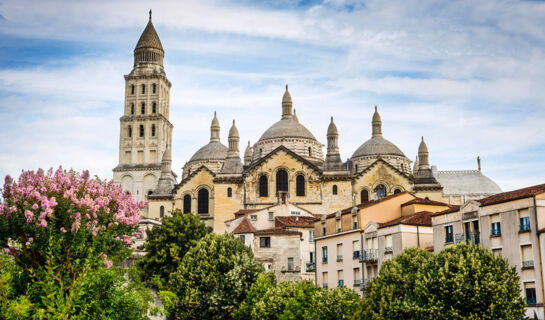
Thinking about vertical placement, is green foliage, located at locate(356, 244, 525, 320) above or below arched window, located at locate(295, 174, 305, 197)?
below

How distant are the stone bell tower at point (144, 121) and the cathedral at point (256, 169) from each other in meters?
0.16

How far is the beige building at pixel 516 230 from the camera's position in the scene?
29078 mm

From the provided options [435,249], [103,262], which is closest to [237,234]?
[435,249]

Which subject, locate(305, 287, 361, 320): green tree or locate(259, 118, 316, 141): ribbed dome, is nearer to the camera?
locate(305, 287, 361, 320): green tree

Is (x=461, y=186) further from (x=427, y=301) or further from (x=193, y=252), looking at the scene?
(x=427, y=301)

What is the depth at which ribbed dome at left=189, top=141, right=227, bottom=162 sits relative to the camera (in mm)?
97531

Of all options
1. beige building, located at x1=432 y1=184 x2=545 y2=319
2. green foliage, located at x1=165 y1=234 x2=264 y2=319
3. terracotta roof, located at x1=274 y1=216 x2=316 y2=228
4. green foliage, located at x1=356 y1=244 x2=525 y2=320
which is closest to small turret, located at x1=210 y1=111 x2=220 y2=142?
terracotta roof, located at x1=274 y1=216 x2=316 y2=228

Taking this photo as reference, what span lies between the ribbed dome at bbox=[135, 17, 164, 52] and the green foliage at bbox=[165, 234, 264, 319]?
68515 millimetres

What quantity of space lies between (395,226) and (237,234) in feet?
71.2

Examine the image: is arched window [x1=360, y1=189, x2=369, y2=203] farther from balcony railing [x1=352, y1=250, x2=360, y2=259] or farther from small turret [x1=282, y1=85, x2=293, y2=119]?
balcony railing [x1=352, y1=250, x2=360, y2=259]

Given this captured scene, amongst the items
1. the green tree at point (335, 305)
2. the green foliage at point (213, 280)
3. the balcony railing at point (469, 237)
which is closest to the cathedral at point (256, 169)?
Answer: the green foliage at point (213, 280)

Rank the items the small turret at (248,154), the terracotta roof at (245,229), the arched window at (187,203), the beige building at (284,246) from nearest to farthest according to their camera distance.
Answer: the beige building at (284,246) → the terracotta roof at (245,229) → the arched window at (187,203) → the small turret at (248,154)

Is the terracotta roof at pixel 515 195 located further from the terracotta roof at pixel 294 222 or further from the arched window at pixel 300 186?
the arched window at pixel 300 186

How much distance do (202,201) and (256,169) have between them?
10.8 metres
